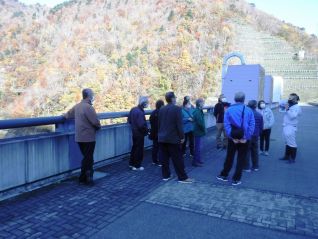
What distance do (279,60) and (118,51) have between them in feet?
95.7

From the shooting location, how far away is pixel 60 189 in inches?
233

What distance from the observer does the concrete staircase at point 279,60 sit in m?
52.6

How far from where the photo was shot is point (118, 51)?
193ft

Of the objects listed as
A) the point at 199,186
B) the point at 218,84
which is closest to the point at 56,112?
the point at 218,84

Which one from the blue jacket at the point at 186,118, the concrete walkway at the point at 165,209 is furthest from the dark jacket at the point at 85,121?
the blue jacket at the point at 186,118

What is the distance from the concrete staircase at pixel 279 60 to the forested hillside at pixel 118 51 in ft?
11.5

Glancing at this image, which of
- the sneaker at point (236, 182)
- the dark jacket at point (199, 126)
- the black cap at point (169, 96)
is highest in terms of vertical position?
the black cap at point (169, 96)

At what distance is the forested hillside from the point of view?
47969 millimetres

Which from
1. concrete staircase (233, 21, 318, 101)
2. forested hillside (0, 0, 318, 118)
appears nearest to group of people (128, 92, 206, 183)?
forested hillside (0, 0, 318, 118)

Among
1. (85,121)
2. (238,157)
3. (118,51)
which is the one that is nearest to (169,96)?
(85,121)

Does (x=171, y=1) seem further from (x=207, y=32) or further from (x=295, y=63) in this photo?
(x=295, y=63)

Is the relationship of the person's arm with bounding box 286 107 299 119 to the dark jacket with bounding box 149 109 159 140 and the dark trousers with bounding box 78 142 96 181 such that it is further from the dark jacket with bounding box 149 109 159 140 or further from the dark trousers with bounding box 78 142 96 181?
the dark trousers with bounding box 78 142 96 181

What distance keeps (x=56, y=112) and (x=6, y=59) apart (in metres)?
34.2

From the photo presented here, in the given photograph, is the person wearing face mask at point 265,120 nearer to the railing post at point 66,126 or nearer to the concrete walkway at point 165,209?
the concrete walkway at point 165,209
